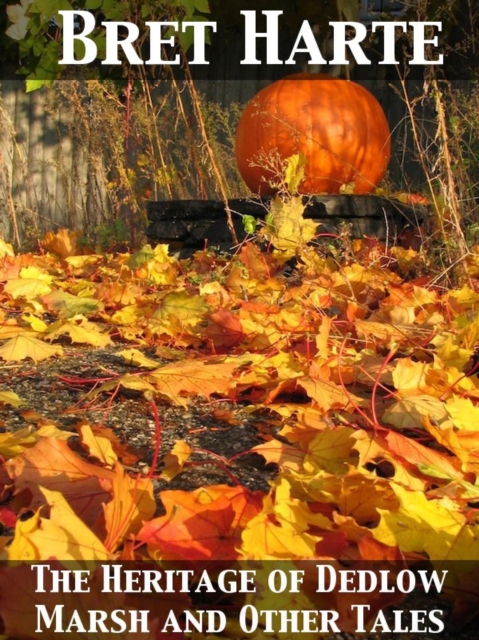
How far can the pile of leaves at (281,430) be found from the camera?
2.91 feet

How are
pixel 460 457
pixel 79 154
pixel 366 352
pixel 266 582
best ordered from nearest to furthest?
pixel 266 582 < pixel 460 457 < pixel 366 352 < pixel 79 154

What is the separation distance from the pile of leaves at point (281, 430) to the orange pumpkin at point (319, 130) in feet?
3.81

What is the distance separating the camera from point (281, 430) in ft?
4.09

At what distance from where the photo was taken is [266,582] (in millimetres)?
811

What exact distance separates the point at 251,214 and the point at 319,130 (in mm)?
538

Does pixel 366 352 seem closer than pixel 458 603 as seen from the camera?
No

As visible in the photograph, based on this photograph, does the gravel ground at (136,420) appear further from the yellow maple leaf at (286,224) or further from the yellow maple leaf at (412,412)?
the yellow maple leaf at (286,224)

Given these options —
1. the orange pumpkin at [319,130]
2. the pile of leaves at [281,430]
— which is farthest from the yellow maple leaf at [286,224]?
the orange pumpkin at [319,130]

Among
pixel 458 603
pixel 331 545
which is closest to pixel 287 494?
pixel 331 545

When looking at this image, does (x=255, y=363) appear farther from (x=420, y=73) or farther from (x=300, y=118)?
(x=420, y=73)

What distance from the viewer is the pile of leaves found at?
89 cm

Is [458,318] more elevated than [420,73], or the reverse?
[420,73]

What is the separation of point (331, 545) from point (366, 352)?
0.89 meters

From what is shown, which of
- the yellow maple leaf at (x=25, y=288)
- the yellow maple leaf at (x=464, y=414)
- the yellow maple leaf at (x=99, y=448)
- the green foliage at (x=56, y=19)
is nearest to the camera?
the yellow maple leaf at (x=99, y=448)
